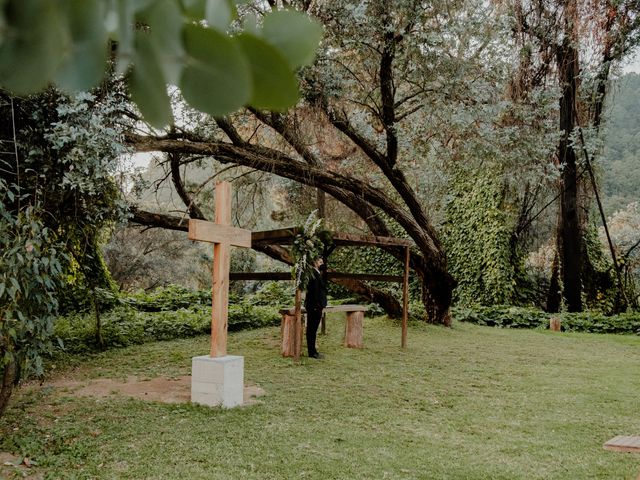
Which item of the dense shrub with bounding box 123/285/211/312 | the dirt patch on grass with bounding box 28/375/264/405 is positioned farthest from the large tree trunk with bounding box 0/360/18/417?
the dense shrub with bounding box 123/285/211/312

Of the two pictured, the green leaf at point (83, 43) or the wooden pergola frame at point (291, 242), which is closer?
the green leaf at point (83, 43)

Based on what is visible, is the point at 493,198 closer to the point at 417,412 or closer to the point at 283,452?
the point at 417,412

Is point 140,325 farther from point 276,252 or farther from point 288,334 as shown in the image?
point 288,334

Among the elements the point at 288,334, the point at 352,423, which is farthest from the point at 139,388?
the point at 288,334

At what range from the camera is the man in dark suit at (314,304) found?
7.19 meters

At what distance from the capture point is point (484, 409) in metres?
5.09

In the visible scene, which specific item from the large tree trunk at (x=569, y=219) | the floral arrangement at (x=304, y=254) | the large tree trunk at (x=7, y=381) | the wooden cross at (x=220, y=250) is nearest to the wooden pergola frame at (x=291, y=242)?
the floral arrangement at (x=304, y=254)

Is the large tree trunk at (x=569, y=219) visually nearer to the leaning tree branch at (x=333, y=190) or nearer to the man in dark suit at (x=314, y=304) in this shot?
the leaning tree branch at (x=333, y=190)

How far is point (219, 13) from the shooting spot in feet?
0.96

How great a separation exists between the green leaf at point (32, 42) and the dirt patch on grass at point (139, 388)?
4.93 m

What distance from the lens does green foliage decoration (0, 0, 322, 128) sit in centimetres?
25

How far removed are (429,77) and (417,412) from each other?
169 inches

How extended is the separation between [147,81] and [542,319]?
12515mm

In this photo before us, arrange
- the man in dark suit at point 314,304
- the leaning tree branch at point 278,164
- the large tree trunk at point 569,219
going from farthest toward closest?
the large tree trunk at point 569,219 < the man in dark suit at point 314,304 < the leaning tree branch at point 278,164
